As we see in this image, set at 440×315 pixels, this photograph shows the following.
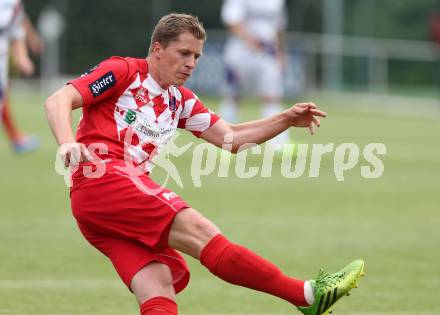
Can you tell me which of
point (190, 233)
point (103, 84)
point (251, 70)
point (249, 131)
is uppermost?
point (103, 84)

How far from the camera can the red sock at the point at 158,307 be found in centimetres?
538

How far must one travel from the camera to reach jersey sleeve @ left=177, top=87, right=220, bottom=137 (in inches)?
240

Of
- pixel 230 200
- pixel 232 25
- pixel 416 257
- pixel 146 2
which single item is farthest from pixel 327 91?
pixel 416 257

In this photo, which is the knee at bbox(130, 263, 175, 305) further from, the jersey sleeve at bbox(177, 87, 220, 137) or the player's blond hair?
the player's blond hair

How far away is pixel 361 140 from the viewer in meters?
19.0

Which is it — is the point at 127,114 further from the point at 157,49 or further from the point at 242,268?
the point at 242,268

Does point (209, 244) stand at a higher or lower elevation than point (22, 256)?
higher

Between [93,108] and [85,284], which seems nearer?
[93,108]

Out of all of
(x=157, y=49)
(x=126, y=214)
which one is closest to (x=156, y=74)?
(x=157, y=49)

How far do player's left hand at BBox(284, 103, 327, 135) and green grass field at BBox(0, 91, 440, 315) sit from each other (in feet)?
4.20

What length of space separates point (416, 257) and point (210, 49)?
23051mm

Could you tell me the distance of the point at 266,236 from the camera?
954 cm

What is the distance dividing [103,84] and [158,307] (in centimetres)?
113

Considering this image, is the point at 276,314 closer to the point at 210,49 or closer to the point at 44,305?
the point at 44,305
